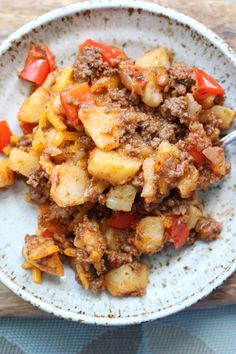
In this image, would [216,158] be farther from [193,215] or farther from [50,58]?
[50,58]

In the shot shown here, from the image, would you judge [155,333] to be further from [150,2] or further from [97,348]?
[150,2]

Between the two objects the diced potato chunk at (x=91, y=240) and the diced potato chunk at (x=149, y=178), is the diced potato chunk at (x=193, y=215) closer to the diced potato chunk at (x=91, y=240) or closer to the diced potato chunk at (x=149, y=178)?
the diced potato chunk at (x=149, y=178)

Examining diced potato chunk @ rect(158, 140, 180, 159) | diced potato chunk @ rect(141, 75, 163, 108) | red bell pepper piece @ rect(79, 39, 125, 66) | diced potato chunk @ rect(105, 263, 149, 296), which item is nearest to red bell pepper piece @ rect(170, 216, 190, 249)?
diced potato chunk @ rect(105, 263, 149, 296)

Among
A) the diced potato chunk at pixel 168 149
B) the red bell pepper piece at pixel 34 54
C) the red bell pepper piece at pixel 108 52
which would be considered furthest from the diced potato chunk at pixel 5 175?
the diced potato chunk at pixel 168 149

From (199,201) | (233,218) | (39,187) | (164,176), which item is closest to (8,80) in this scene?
(39,187)

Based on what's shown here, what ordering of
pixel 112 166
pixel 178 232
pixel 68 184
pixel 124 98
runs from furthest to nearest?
1. pixel 178 232
2. pixel 124 98
3. pixel 68 184
4. pixel 112 166

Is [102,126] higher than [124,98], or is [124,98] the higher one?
[124,98]

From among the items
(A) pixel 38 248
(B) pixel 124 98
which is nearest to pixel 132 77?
(B) pixel 124 98
